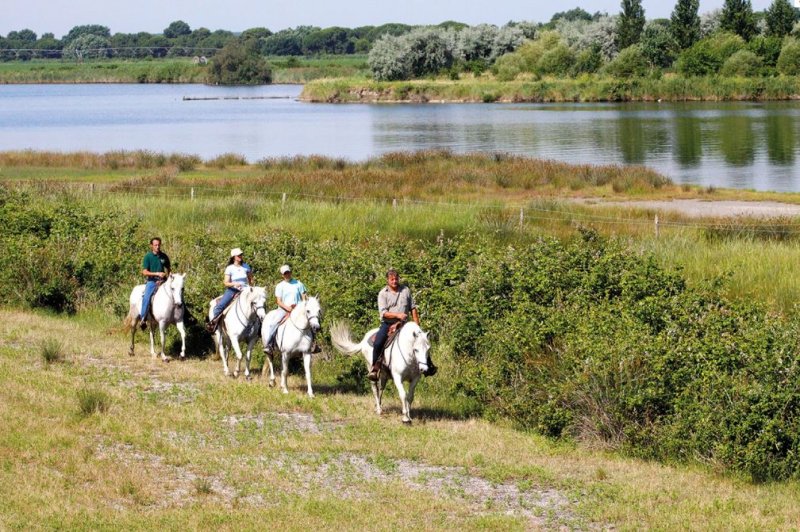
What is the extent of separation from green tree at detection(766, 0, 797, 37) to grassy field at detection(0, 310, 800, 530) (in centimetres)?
14874

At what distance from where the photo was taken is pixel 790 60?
14038 centimetres

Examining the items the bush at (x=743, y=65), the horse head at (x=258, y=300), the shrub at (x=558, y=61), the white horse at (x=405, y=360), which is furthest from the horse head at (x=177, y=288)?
the shrub at (x=558, y=61)

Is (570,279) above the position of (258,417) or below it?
above

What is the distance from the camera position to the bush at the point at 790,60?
5507 inches

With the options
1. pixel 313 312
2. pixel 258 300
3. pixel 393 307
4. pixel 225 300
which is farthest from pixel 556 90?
pixel 393 307

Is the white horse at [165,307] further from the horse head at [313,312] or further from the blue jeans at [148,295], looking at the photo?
the horse head at [313,312]

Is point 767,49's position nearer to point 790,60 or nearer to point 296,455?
point 790,60

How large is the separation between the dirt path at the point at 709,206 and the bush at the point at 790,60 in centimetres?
9868

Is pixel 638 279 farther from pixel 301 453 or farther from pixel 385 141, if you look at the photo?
pixel 385 141

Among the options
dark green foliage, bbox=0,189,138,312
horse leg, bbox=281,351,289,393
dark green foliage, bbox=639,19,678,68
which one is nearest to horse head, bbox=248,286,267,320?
horse leg, bbox=281,351,289,393

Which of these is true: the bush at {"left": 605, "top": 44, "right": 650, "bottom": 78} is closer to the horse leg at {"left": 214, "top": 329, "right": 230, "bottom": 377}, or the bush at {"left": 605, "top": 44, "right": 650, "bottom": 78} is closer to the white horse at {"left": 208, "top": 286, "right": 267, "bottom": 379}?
the horse leg at {"left": 214, "top": 329, "right": 230, "bottom": 377}

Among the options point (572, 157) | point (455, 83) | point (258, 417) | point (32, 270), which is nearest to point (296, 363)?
point (258, 417)

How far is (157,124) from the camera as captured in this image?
413 feet

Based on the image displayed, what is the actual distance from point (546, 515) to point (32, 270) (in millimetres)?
19928
